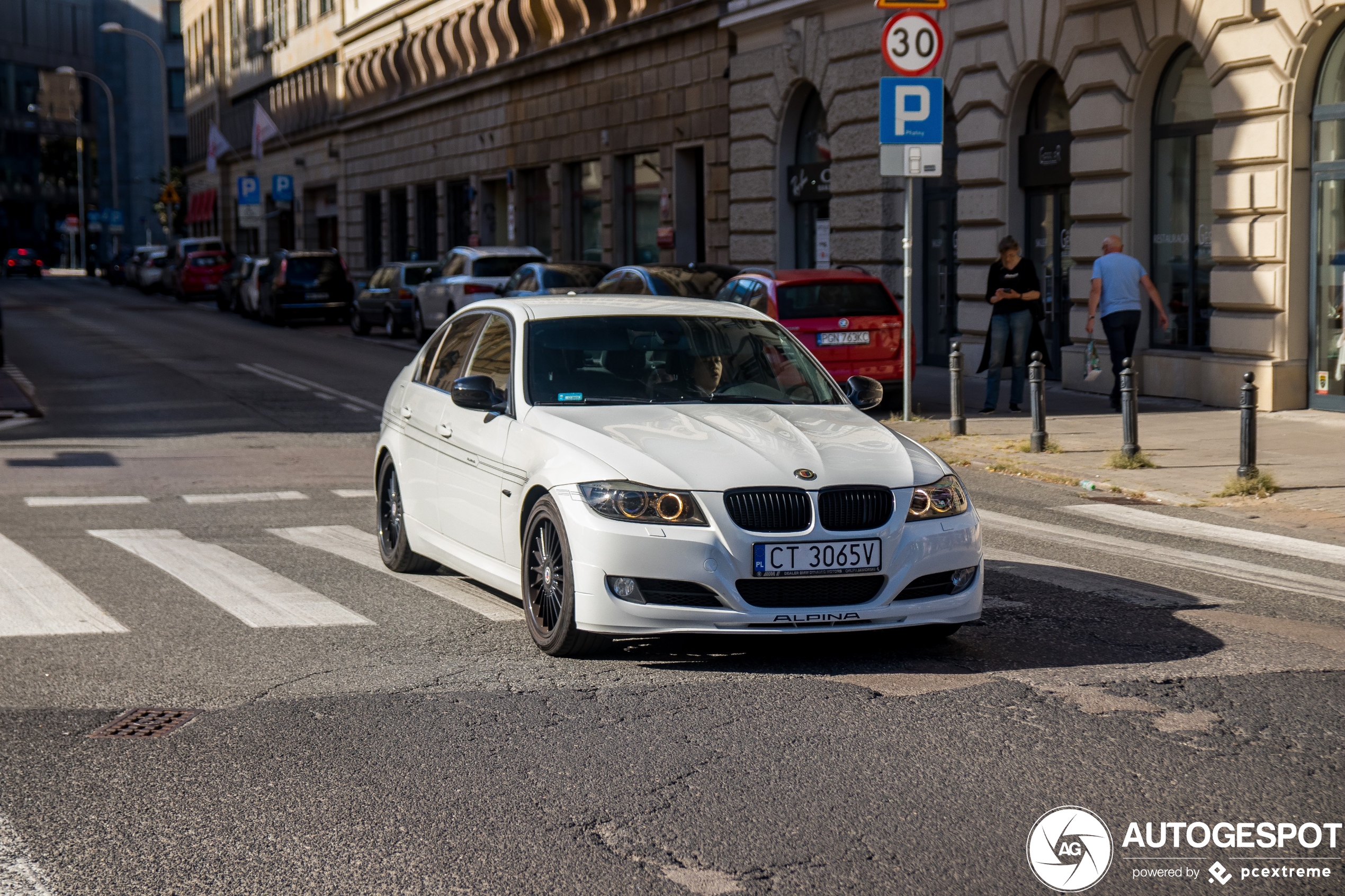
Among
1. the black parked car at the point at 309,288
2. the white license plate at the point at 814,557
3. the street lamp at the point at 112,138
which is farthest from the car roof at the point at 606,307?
the street lamp at the point at 112,138

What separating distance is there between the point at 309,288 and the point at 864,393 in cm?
3520

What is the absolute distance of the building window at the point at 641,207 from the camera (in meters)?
34.6

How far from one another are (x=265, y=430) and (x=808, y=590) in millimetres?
12735

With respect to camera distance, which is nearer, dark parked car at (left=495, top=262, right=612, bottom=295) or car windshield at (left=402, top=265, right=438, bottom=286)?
dark parked car at (left=495, top=262, right=612, bottom=295)

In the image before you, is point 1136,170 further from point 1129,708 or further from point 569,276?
point 1129,708

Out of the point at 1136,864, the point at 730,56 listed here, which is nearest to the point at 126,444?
the point at 1136,864

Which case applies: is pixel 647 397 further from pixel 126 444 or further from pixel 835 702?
pixel 126 444

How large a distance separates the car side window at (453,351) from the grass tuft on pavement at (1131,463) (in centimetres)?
642

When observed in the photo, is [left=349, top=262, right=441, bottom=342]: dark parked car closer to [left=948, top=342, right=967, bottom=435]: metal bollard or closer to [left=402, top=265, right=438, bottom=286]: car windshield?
[left=402, top=265, right=438, bottom=286]: car windshield

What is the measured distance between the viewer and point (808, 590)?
21.3 ft

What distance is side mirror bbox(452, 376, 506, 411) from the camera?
758 centimetres

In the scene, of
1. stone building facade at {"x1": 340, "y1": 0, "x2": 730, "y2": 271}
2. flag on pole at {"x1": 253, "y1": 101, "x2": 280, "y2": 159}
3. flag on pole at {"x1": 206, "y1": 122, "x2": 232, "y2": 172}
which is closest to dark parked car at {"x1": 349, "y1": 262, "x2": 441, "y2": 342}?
stone building facade at {"x1": 340, "y1": 0, "x2": 730, "y2": 271}

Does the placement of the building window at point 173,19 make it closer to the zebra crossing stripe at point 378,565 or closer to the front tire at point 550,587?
the zebra crossing stripe at point 378,565

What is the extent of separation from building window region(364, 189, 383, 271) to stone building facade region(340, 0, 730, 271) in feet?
0.18
